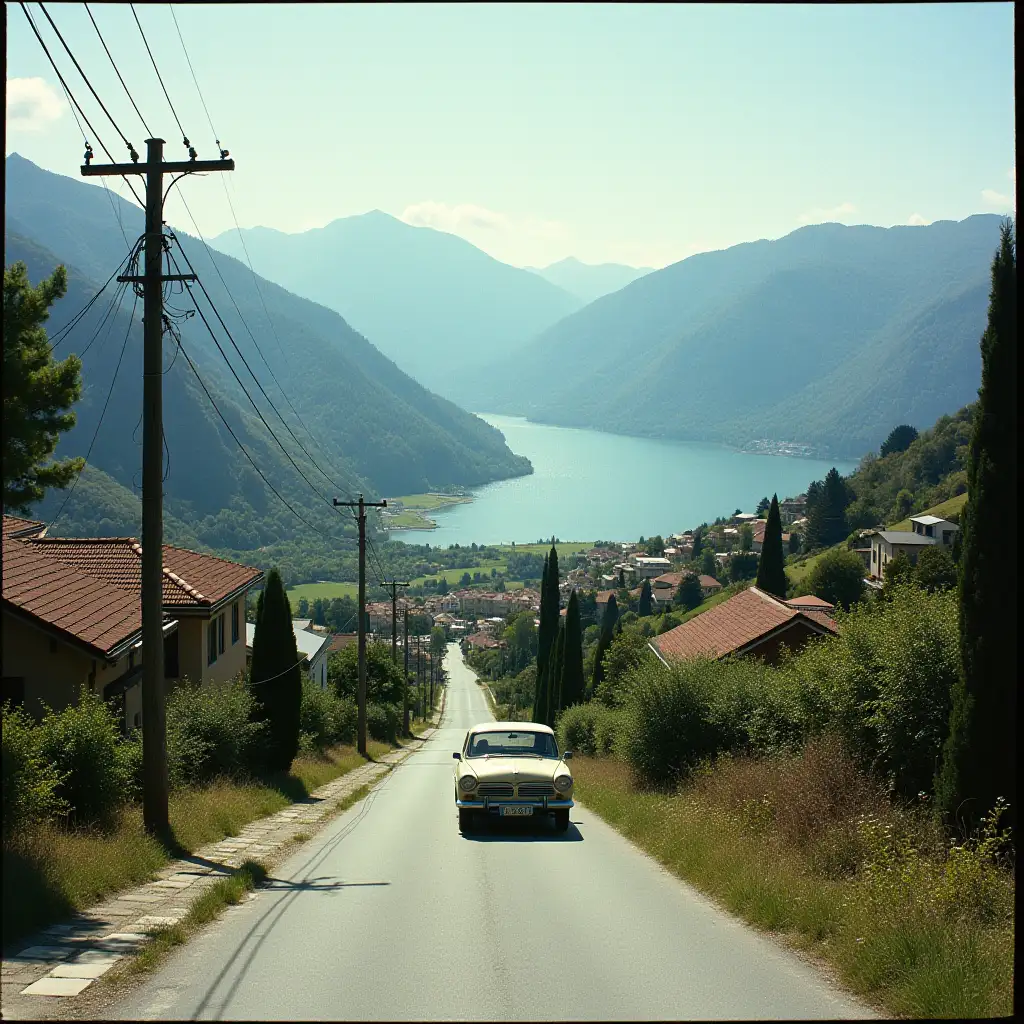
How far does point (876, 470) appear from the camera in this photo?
121 m

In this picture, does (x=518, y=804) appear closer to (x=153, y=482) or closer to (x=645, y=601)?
(x=153, y=482)

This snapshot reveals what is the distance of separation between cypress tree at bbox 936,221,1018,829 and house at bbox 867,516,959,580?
226ft

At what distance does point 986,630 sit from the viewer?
11.2 metres

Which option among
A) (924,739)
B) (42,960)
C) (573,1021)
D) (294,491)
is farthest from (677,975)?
(294,491)

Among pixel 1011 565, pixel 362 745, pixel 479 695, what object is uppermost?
pixel 1011 565

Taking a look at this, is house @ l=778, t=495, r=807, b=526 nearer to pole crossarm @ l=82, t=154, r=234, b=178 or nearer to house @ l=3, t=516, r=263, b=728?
house @ l=3, t=516, r=263, b=728

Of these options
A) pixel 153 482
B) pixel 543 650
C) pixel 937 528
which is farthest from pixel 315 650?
pixel 937 528

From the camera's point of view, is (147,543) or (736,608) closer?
(147,543)

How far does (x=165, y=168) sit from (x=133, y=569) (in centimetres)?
1401

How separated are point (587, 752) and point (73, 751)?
23078 millimetres

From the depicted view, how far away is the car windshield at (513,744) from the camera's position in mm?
16141

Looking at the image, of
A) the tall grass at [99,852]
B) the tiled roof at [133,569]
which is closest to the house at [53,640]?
the tall grass at [99,852]

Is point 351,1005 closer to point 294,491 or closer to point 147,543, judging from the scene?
point 147,543

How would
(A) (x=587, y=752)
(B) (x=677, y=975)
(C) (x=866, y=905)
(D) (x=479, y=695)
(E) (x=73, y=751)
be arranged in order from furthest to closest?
(D) (x=479, y=695) → (A) (x=587, y=752) → (E) (x=73, y=751) → (C) (x=866, y=905) → (B) (x=677, y=975)
